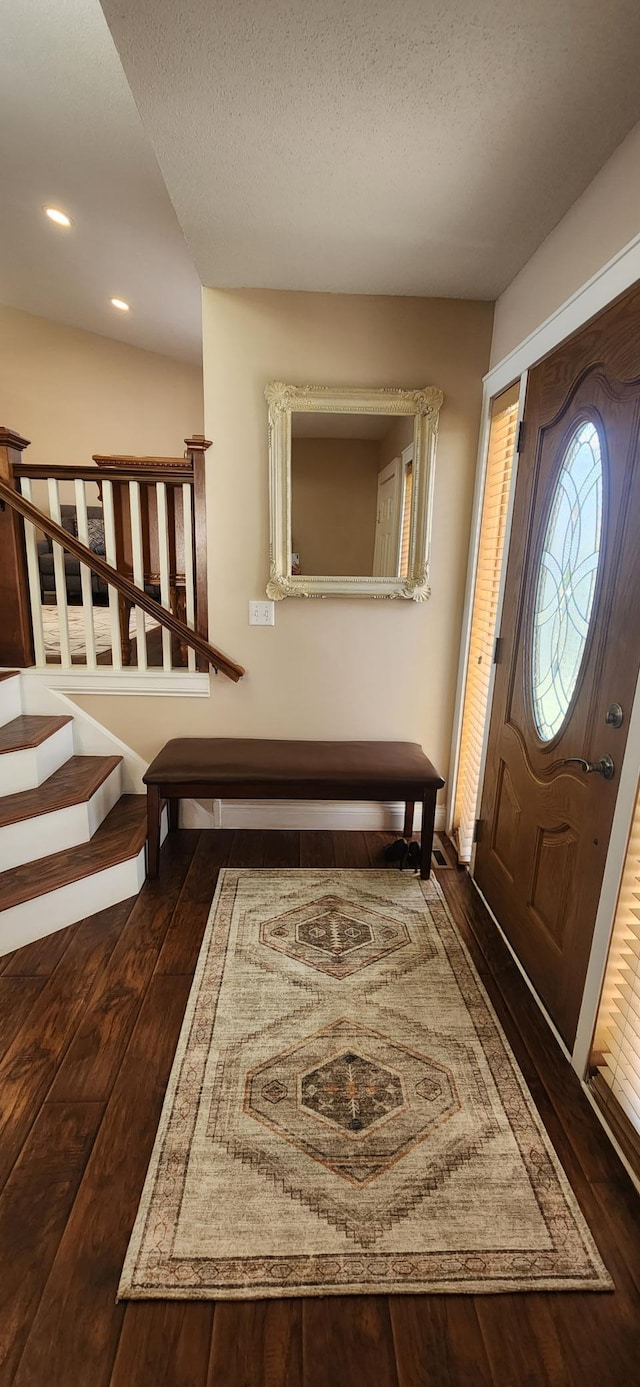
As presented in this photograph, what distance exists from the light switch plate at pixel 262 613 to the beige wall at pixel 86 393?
11.6 feet

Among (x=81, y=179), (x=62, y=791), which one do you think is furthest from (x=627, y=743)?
(x=81, y=179)

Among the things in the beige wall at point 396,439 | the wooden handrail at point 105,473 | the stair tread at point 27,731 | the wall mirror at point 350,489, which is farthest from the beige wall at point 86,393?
the stair tread at point 27,731

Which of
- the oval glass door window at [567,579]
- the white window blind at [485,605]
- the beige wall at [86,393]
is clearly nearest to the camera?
the oval glass door window at [567,579]

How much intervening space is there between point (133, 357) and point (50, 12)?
3830mm

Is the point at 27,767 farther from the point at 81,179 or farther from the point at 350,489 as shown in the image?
the point at 81,179

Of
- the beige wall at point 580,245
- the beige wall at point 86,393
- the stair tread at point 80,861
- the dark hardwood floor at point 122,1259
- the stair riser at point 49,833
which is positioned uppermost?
the beige wall at point 86,393

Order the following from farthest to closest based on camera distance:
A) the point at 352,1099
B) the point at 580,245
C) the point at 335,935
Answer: the point at 335,935 < the point at 580,245 < the point at 352,1099

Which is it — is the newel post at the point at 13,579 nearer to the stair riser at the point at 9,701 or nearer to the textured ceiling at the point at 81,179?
the stair riser at the point at 9,701

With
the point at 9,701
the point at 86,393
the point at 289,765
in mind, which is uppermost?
the point at 86,393

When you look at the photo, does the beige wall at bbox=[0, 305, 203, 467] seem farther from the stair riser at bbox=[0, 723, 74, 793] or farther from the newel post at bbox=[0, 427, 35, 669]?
the stair riser at bbox=[0, 723, 74, 793]

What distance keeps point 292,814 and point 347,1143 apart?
5.41 feet

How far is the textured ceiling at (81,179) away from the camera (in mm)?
1780

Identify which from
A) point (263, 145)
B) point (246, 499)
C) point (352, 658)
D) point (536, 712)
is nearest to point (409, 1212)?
point (536, 712)

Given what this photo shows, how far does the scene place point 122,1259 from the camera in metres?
1.15
